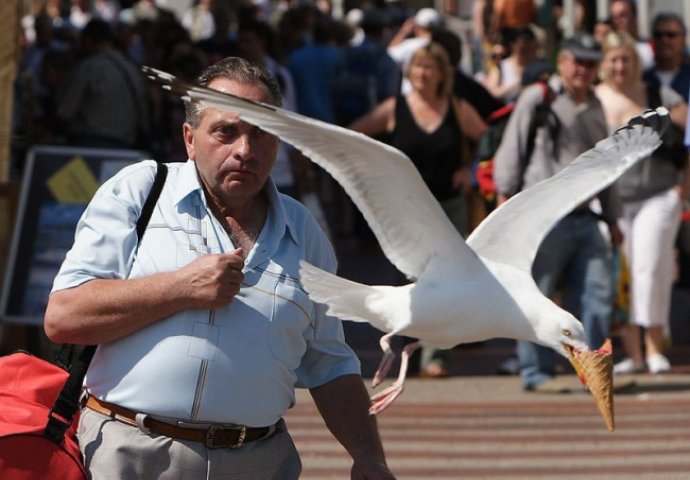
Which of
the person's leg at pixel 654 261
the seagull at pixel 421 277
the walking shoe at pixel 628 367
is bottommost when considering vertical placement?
the walking shoe at pixel 628 367

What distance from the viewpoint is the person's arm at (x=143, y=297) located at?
153 inches

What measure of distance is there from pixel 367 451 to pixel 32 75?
11600mm

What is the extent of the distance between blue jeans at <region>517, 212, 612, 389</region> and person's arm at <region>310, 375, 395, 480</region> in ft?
15.8

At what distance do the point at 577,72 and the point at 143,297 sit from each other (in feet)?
19.1

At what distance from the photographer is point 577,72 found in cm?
932

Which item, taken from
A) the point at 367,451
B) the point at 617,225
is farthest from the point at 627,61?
the point at 367,451

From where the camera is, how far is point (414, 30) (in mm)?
16031

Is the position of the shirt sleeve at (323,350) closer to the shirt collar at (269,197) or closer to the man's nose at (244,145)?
the shirt collar at (269,197)

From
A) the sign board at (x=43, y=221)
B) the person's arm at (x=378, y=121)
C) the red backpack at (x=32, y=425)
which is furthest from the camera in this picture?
the person's arm at (x=378, y=121)

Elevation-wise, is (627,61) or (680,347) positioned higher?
(627,61)

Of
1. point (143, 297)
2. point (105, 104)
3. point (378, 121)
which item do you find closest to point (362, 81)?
point (105, 104)

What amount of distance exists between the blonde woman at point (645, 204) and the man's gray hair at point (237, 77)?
5.89 meters

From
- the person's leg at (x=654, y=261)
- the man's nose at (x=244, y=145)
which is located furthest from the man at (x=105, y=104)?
the man's nose at (x=244, y=145)

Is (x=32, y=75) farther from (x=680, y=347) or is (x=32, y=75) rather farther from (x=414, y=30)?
(x=680, y=347)
